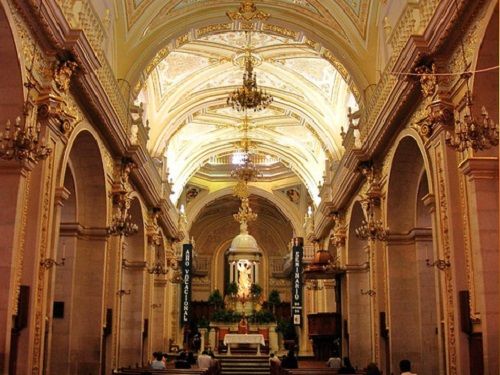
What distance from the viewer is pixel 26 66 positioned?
807 centimetres

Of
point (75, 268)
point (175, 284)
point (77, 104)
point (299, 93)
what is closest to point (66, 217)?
point (75, 268)

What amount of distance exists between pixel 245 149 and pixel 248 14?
8412 millimetres

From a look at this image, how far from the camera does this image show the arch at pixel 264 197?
92.7 ft

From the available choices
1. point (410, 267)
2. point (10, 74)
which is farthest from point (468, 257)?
Result: point (10, 74)

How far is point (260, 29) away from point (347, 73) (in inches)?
88.8

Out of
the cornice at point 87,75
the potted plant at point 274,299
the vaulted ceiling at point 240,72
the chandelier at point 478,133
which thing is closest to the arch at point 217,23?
the vaulted ceiling at point 240,72

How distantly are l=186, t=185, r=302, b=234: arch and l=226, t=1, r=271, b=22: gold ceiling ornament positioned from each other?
46.6 ft

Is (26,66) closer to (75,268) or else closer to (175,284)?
(75,268)

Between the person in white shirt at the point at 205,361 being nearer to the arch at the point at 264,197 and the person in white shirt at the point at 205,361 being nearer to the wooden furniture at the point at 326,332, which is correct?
the wooden furniture at the point at 326,332

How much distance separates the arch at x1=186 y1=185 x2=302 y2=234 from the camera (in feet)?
92.7

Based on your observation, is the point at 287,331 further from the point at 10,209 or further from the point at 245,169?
the point at 10,209

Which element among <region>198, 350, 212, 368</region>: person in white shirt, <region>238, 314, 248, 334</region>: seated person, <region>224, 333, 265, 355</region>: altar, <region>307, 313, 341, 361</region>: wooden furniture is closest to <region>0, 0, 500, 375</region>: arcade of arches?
<region>307, 313, 341, 361</region>: wooden furniture

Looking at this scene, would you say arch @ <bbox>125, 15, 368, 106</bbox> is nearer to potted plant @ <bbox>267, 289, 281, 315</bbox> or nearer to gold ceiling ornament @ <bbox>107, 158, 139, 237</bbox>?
gold ceiling ornament @ <bbox>107, 158, 139, 237</bbox>

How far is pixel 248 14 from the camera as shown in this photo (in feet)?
47.4
